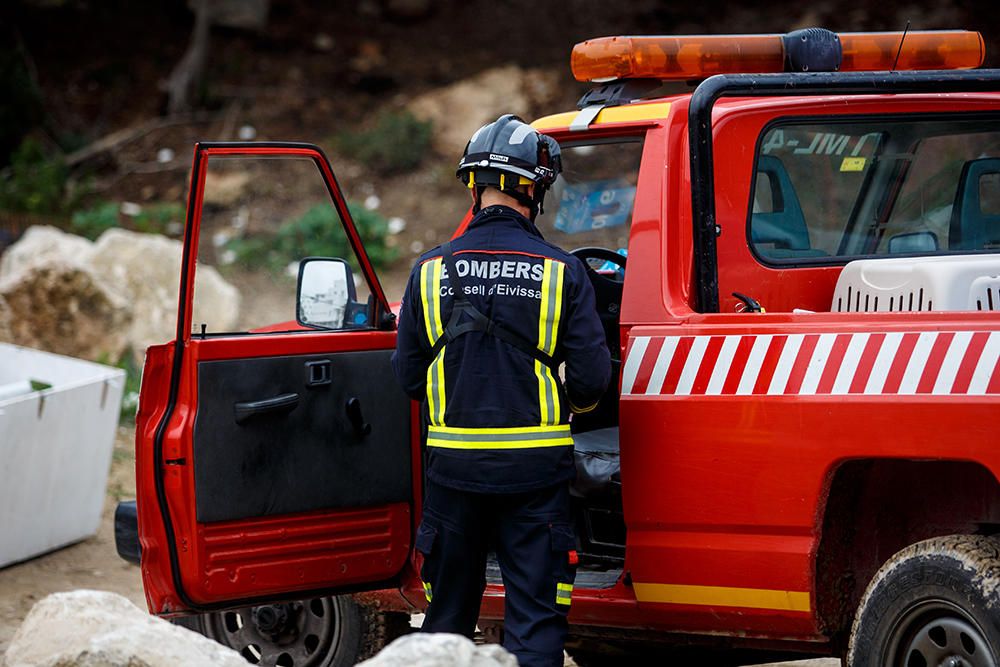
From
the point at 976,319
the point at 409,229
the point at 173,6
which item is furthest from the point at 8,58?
the point at 976,319

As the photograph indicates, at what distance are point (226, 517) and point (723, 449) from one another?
1449 mm

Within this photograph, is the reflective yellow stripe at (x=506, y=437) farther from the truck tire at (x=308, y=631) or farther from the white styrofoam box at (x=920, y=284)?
the truck tire at (x=308, y=631)

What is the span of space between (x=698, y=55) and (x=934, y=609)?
5.72ft

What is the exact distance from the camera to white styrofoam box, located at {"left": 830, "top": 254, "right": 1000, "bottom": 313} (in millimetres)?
3480

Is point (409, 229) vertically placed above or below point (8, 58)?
below

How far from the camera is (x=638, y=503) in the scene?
362 centimetres

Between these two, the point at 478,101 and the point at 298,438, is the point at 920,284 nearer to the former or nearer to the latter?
the point at 298,438

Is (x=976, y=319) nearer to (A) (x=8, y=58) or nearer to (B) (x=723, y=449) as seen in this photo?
(B) (x=723, y=449)

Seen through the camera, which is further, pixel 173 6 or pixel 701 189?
pixel 173 6

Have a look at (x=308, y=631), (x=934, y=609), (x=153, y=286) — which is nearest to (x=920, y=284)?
(x=934, y=609)

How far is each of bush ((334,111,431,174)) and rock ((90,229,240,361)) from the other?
5002mm

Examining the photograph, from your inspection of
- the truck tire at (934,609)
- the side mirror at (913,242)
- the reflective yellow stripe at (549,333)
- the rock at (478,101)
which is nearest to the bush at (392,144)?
the rock at (478,101)

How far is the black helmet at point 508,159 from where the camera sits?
11.8 feet

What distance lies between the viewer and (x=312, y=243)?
13961mm
